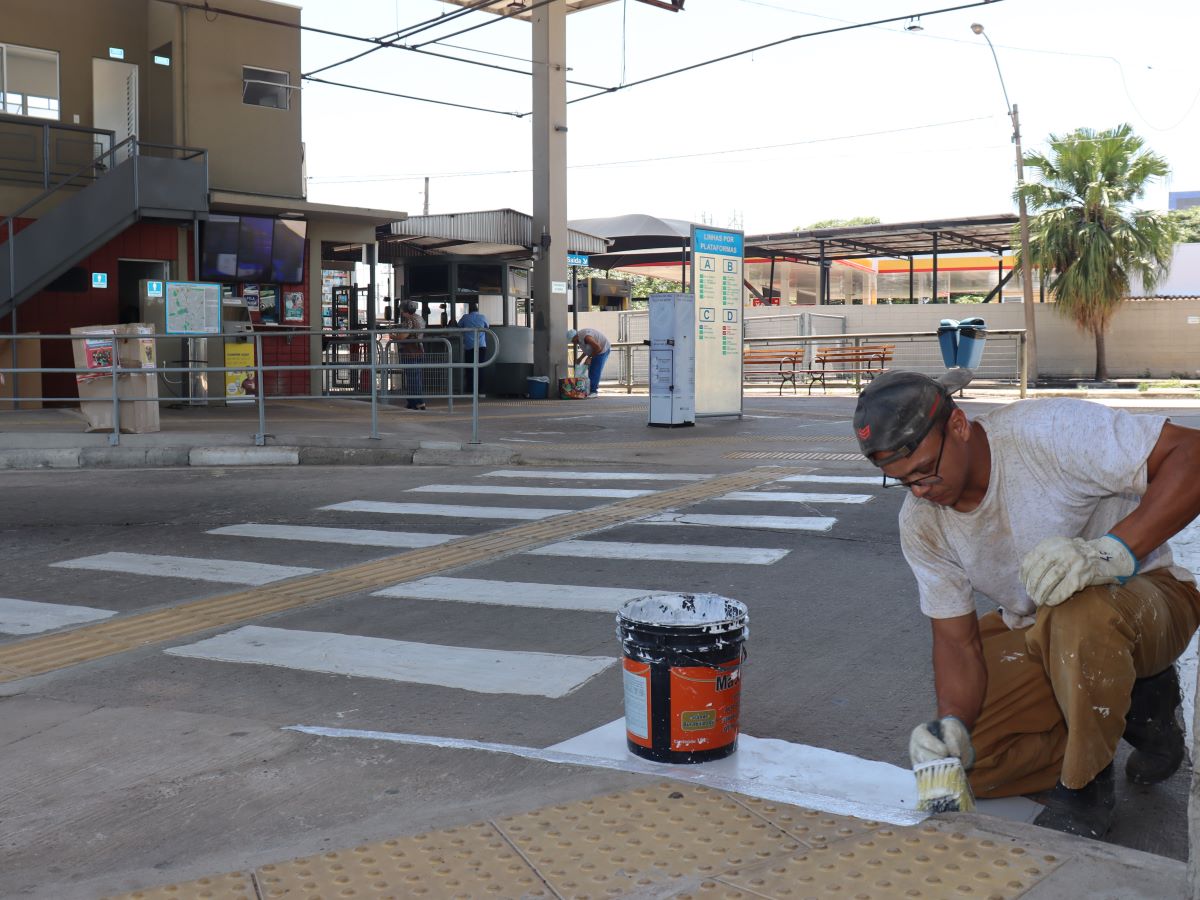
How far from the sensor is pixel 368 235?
2242 centimetres

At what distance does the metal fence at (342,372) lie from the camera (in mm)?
13102

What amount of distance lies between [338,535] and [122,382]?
266 inches

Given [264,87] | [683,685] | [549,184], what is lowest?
[683,685]

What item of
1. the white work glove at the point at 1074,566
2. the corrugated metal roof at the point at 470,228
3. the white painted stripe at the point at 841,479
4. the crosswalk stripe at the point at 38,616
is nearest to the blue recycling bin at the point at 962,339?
the white painted stripe at the point at 841,479

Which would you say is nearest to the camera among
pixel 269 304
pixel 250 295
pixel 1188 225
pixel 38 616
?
pixel 38 616

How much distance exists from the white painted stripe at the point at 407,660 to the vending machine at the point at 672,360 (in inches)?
412

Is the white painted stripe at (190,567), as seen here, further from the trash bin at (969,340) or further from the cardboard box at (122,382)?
the trash bin at (969,340)

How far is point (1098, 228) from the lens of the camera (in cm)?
2886

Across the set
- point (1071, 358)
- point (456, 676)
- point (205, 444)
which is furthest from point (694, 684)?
point (1071, 358)

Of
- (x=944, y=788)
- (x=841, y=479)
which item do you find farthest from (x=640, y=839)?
(x=841, y=479)

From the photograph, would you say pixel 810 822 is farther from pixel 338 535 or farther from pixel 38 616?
pixel 338 535

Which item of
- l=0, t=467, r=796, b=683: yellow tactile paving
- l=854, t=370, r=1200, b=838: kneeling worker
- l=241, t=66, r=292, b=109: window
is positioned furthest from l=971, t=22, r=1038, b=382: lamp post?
l=854, t=370, r=1200, b=838: kneeling worker

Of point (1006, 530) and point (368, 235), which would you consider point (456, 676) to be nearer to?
point (1006, 530)

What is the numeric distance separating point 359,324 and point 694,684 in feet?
80.2
